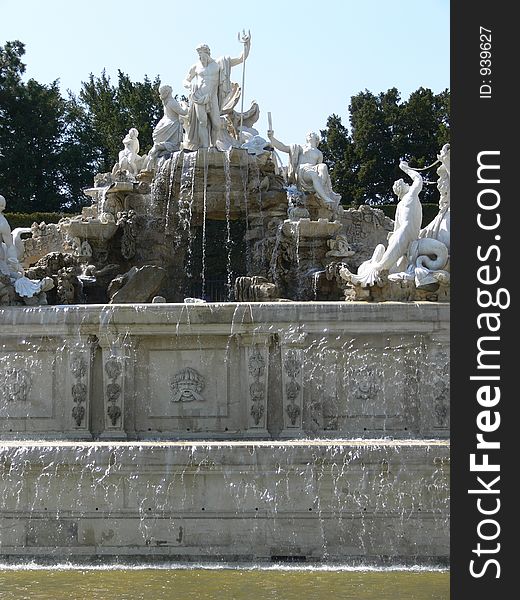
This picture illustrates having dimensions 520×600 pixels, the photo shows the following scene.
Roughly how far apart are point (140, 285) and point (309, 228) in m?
3.30

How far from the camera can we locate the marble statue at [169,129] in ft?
73.5

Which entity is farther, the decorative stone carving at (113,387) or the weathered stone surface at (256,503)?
the decorative stone carving at (113,387)

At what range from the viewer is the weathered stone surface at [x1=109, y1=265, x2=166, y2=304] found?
1745 cm

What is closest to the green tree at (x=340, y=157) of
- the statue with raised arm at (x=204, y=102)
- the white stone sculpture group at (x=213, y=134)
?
the white stone sculpture group at (x=213, y=134)

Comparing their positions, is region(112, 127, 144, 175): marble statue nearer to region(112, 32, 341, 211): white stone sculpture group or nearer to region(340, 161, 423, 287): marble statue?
region(112, 32, 341, 211): white stone sculpture group

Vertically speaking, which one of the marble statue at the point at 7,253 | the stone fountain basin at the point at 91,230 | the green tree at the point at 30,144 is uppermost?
the green tree at the point at 30,144

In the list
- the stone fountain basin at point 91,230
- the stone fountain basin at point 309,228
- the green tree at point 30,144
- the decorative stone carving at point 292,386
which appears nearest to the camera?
the decorative stone carving at point 292,386

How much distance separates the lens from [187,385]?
1409 centimetres

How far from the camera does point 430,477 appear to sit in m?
12.1

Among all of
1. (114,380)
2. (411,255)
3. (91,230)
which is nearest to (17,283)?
(114,380)

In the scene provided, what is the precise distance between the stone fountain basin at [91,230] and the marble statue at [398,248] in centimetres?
614

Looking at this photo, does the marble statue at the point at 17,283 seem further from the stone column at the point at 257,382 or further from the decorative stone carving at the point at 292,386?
the decorative stone carving at the point at 292,386

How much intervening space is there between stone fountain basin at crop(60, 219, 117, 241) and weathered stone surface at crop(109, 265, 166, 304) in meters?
1.76

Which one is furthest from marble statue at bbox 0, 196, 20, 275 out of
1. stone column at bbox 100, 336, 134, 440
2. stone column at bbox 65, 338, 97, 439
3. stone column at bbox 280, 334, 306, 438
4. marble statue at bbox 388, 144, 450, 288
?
marble statue at bbox 388, 144, 450, 288
